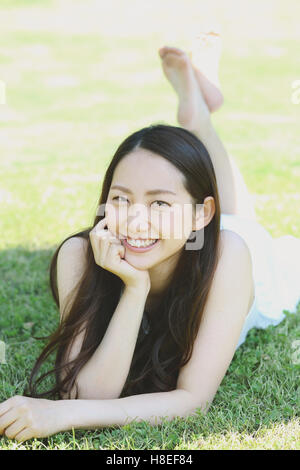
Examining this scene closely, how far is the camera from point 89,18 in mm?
17391

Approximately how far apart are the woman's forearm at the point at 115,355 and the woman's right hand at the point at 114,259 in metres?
0.04

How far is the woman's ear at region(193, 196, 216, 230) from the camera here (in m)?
2.97

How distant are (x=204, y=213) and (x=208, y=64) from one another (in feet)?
6.94

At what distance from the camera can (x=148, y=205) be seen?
9.19 feet

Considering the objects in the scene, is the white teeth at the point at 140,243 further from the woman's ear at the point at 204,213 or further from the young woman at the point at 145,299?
the woman's ear at the point at 204,213

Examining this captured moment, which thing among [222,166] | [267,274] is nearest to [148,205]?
[267,274]

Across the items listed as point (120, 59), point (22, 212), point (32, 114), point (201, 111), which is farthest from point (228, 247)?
point (120, 59)

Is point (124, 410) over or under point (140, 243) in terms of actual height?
under

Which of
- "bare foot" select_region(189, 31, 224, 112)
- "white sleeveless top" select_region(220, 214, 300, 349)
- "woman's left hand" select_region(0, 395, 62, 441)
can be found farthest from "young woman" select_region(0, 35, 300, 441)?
"bare foot" select_region(189, 31, 224, 112)

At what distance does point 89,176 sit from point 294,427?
172 inches

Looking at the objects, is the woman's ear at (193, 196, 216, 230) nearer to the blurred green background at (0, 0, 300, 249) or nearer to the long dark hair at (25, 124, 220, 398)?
the long dark hair at (25, 124, 220, 398)

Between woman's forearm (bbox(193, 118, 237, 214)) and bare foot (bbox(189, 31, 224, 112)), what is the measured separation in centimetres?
37

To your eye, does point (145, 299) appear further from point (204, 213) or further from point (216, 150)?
point (216, 150)

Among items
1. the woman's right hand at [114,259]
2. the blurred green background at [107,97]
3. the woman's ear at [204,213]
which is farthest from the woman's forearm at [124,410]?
the blurred green background at [107,97]
